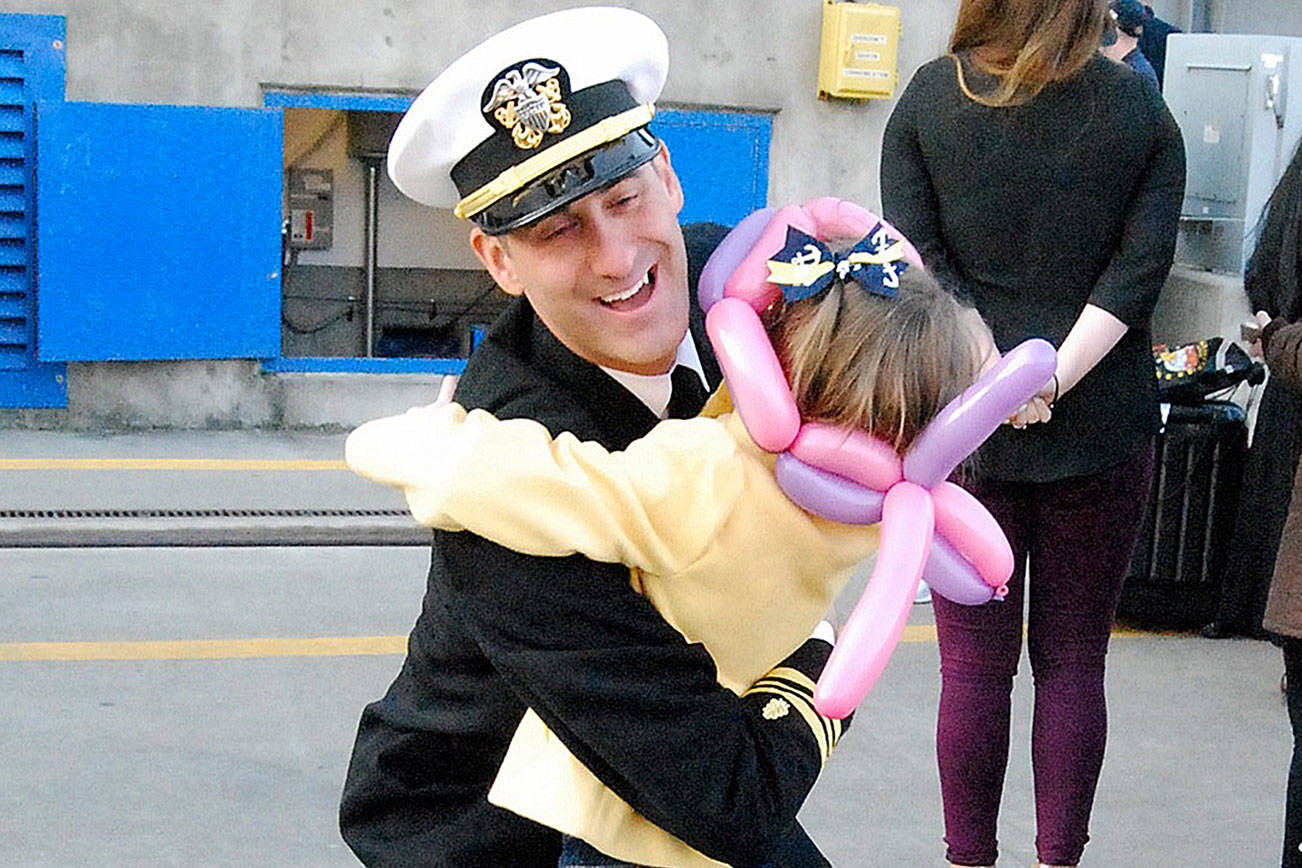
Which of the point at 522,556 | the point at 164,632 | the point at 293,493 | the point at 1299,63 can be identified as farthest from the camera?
the point at 293,493

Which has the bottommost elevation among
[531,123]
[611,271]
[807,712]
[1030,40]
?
[807,712]

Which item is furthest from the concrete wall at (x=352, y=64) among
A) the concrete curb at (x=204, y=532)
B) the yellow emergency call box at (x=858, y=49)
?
the concrete curb at (x=204, y=532)

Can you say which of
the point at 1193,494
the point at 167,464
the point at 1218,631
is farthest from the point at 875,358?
the point at 167,464

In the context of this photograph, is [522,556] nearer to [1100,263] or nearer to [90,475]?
[1100,263]

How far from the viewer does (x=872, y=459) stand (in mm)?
1514

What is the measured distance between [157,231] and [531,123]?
635 cm

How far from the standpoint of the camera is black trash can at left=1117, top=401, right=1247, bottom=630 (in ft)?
17.0

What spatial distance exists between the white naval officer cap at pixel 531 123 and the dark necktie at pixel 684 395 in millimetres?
214

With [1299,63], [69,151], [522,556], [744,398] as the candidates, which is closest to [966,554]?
[744,398]

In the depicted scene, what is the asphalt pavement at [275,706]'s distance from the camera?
3.85 meters

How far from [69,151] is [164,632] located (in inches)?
119

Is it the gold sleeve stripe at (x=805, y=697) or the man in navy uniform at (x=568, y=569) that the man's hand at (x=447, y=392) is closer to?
the man in navy uniform at (x=568, y=569)

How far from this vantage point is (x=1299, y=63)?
6129mm

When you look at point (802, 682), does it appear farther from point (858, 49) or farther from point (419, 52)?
point (858, 49)
